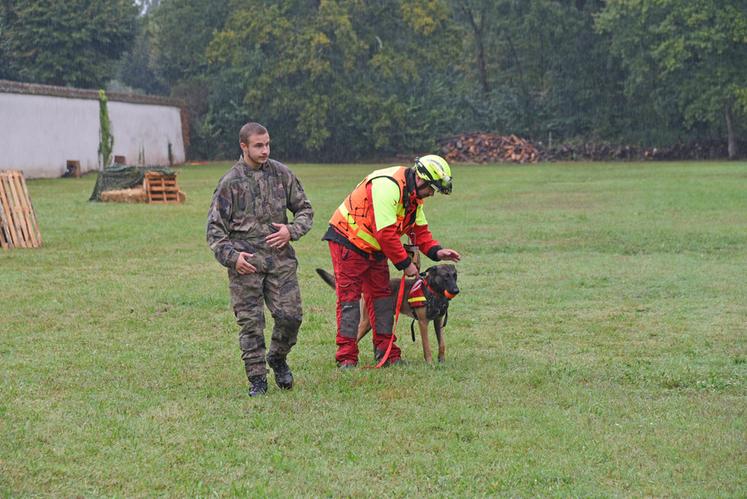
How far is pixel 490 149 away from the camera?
56.3 meters

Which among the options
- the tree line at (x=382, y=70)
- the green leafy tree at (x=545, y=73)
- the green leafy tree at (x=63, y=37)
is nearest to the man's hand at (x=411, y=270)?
the tree line at (x=382, y=70)

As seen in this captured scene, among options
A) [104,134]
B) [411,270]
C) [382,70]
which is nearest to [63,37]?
[104,134]

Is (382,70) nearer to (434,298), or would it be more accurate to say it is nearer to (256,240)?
(434,298)

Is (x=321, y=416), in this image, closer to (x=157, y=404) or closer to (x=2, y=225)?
(x=157, y=404)

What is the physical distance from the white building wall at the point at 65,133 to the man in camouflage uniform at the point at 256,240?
36.0 metres

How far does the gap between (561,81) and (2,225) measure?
147 feet

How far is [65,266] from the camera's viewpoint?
52.8ft

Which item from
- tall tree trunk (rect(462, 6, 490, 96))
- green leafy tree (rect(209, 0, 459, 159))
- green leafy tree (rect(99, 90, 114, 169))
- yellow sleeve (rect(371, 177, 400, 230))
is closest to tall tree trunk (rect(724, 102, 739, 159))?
green leafy tree (rect(209, 0, 459, 159))

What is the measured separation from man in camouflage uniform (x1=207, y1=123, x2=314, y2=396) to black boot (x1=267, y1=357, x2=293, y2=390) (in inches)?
6.9

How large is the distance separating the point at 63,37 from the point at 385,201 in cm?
5149

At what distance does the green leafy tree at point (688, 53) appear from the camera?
48594mm

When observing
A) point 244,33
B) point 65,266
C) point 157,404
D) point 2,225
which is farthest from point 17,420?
point 244,33

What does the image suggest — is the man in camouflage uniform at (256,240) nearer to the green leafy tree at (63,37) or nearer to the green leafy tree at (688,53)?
the green leafy tree at (688,53)

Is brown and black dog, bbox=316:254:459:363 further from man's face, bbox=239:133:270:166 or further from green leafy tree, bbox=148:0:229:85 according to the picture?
green leafy tree, bbox=148:0:229:85
